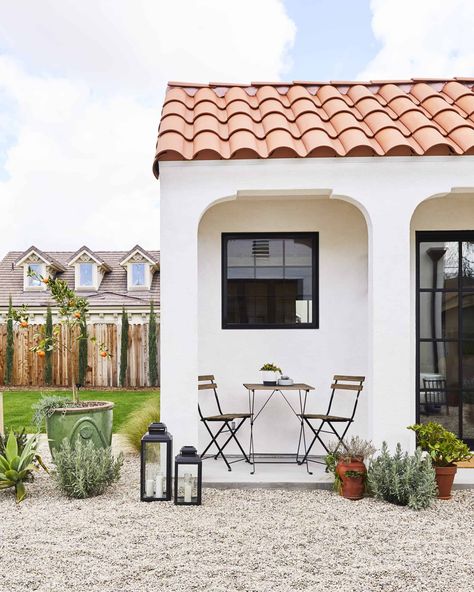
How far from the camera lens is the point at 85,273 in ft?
63.5

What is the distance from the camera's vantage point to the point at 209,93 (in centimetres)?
638

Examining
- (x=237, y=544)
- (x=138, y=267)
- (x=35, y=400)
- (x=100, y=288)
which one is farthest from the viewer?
(x=100, y=288)

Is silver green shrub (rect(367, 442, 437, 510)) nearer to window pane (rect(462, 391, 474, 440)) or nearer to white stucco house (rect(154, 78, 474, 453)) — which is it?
white stucco house (rect(154, 78, 474, 453))

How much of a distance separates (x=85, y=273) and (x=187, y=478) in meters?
15.5

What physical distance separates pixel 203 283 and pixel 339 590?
371cm

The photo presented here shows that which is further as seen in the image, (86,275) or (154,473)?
(86,275)

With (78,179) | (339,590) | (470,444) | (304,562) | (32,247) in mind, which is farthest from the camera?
(78,179)

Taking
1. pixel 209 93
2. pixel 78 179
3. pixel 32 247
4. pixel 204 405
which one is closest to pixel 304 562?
pixel 204 405

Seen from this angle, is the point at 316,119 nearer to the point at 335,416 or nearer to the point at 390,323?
the point at 390,323

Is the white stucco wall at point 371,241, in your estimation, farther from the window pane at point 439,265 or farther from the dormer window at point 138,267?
the dormer window at point 138,267

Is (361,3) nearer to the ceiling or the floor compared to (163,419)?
nearer to the ceiling

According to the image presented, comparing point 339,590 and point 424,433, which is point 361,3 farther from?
point 339,590

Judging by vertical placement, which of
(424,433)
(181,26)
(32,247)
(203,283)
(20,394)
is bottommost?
→ (20,394)

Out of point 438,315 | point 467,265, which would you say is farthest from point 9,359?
point 467,265
